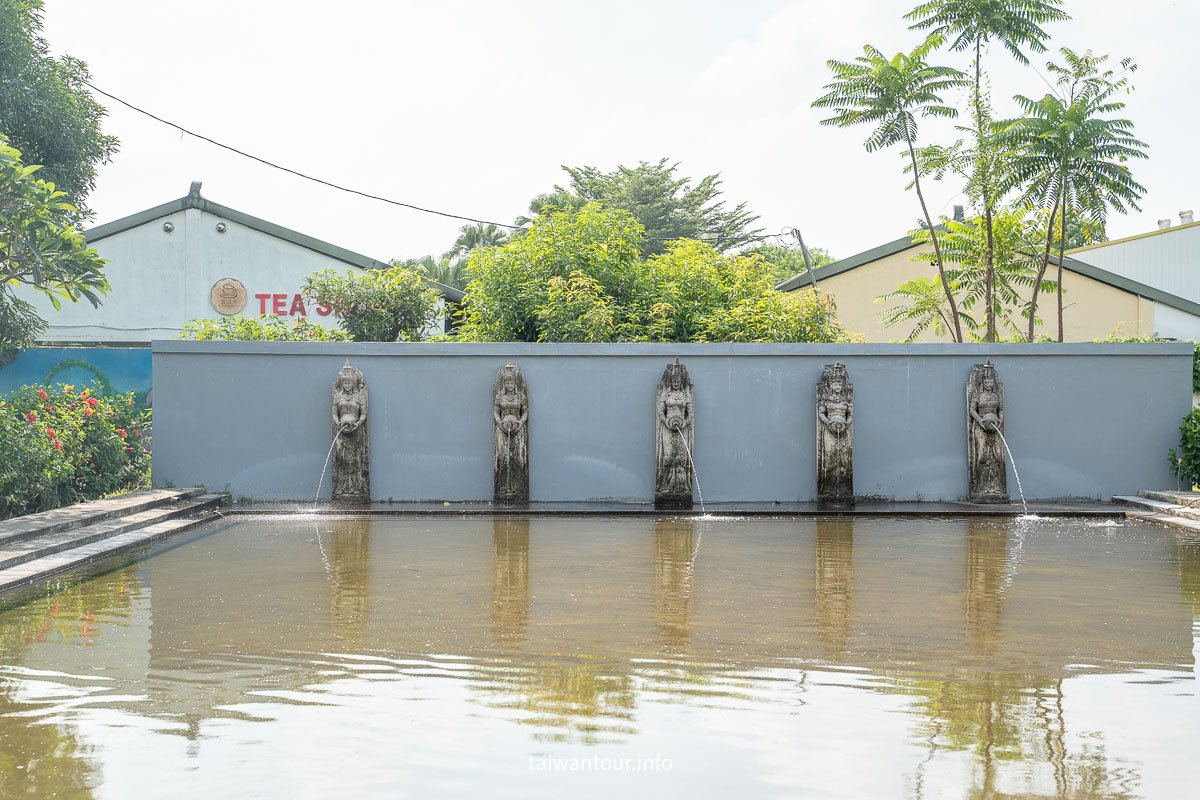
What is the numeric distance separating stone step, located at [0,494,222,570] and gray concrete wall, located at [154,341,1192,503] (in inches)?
73.6

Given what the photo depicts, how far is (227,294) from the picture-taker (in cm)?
2191

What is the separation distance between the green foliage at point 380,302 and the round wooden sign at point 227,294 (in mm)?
5785

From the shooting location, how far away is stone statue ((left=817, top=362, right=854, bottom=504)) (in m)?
13.3

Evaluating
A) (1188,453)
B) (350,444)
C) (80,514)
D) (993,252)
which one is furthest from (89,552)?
(993,252)

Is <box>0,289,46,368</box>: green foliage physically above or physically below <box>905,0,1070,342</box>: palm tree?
below

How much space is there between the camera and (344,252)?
21.7 m

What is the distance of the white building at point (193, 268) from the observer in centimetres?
2178

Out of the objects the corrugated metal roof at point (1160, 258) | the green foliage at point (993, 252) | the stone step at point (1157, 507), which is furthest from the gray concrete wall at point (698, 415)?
the corrugated metal roof at point (1160, 258)

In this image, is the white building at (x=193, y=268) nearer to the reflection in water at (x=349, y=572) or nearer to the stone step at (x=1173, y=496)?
the reflection in water at (x=349, y=572)

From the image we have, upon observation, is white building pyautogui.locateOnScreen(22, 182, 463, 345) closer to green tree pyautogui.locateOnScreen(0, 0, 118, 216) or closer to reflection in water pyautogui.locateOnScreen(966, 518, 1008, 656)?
green tree pyautogui.locateOnScreen(0, 0, 118, 216)

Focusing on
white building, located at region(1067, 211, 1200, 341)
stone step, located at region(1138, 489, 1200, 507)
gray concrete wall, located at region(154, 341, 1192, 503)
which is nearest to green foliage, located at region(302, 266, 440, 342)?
gray concrete wall, located at region(154, 341, 1192, 503)

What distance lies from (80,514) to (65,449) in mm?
1769

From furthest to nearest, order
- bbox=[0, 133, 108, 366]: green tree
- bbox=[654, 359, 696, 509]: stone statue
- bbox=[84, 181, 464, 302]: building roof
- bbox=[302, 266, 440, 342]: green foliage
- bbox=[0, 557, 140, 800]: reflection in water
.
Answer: bbox=[84, 181, 464, 302]: building roof → bbox=[302, 266, 440, 342]: green foliage → bbox=[654, 359, 696, 509]: stone statue → bbox=[0, 133, 108, 366]: green tree → bbox=[0, 557, 140, 800]: reflection in water

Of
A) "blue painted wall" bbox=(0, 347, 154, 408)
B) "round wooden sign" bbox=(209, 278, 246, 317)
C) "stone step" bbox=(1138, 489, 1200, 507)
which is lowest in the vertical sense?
"stone step" bbox=(1138, 489, 1200, 507)
